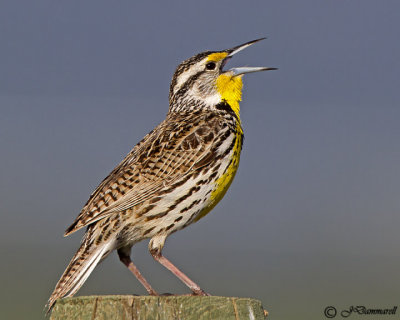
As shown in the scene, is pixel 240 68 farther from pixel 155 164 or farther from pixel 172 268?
pixel 172 268

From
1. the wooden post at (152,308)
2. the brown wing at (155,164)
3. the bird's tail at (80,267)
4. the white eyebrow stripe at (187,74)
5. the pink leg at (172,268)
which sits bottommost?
the pink leg at (172,268)

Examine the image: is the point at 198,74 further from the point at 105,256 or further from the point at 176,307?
the point at 176,307

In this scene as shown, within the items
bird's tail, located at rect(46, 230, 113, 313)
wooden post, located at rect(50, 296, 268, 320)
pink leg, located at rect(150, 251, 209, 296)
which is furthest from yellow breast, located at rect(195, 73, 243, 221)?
wooden post, located at rect(50, 296, 268, 320)

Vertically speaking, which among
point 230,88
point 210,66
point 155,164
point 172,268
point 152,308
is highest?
point 210,66

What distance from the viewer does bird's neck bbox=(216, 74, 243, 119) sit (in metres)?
4.64

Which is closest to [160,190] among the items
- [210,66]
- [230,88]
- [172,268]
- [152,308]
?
[172,268]

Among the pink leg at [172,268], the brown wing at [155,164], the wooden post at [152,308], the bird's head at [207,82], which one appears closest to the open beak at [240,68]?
the bird's head at [207,82]

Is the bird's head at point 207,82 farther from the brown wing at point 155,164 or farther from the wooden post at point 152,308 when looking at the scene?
the wooden post at point 152,308

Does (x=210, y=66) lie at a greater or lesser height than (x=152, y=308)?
greater

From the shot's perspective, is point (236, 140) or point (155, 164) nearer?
point (155, 164)

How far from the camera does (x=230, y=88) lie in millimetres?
4676

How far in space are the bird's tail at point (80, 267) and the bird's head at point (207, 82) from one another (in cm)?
111

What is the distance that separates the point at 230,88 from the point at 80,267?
4.71 feet

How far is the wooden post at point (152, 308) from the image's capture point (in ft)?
9.04
